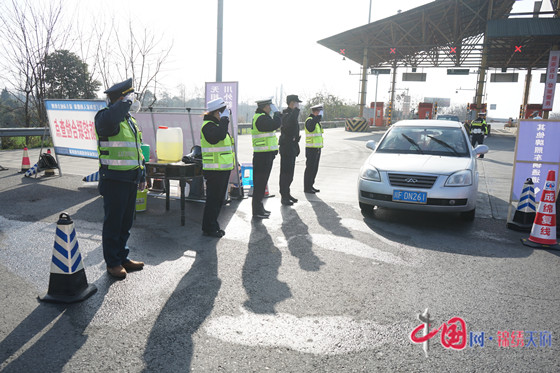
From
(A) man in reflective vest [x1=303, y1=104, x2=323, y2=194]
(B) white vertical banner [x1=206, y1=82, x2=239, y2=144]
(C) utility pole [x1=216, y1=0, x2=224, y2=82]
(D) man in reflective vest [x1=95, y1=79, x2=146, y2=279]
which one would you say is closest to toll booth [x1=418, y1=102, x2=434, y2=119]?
(C) utility pole [x1=216, y1=0, x2=224, y2=82]

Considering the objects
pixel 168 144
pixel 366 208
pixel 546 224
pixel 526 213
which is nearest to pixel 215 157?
pixel 168 144

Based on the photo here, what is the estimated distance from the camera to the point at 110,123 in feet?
12.1

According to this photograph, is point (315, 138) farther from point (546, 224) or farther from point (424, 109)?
point (424, 109)

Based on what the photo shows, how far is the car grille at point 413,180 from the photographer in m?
5.74

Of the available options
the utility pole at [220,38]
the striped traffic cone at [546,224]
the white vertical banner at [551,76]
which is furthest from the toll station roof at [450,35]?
the striped traffic cone at [546,224]

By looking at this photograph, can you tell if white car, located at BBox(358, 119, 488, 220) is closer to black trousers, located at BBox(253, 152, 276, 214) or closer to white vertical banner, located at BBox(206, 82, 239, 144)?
black trousers, located at BBox(253, 152, 276, 214)

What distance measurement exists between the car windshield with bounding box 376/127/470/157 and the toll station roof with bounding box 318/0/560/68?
876 inches

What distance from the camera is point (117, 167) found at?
12.7 feet

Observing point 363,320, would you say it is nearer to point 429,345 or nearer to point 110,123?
point 429,345

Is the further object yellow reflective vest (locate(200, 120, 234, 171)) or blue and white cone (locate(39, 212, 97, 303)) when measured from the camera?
yellow reflective vest (locate(200, 120, 234, 171))

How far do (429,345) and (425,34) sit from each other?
30.7m

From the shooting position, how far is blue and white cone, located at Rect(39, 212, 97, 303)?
3396 millimetres

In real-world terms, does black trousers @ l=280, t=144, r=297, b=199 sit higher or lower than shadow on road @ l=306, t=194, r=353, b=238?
higher

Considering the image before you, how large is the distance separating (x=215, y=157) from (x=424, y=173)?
3041mm
